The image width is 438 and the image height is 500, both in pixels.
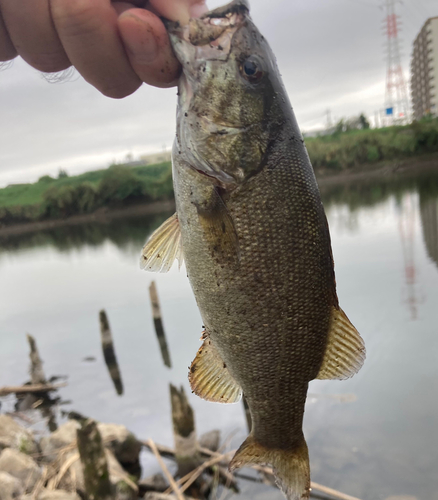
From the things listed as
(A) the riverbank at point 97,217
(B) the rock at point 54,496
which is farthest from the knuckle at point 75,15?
(A) the riverbank at point 97,217

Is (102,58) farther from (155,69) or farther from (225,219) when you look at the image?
(225,219)

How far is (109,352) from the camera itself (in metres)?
17.0

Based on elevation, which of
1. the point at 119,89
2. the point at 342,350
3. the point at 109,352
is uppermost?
the point at 119,89

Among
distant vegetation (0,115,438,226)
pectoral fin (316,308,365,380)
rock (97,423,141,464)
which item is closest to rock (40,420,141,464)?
rock (97,423,141,464)

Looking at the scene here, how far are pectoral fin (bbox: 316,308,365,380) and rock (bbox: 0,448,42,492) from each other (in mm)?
7205

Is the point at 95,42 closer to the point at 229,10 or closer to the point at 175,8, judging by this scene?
the point at 175,8

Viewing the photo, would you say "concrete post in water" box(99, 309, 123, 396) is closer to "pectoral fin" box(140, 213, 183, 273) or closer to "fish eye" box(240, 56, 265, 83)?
"pectoral fin" box(140, 213, 183, 273)

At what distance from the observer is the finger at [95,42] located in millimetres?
1488

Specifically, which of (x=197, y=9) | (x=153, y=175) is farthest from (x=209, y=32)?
(x=153, y=175)

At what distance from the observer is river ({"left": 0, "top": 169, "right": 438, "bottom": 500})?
1044cm

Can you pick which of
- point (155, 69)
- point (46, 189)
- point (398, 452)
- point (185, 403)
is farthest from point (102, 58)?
point (46, 189)

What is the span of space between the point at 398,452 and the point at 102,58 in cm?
1146

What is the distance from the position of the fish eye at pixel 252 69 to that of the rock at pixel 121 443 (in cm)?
926

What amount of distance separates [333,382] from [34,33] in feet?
45.4
